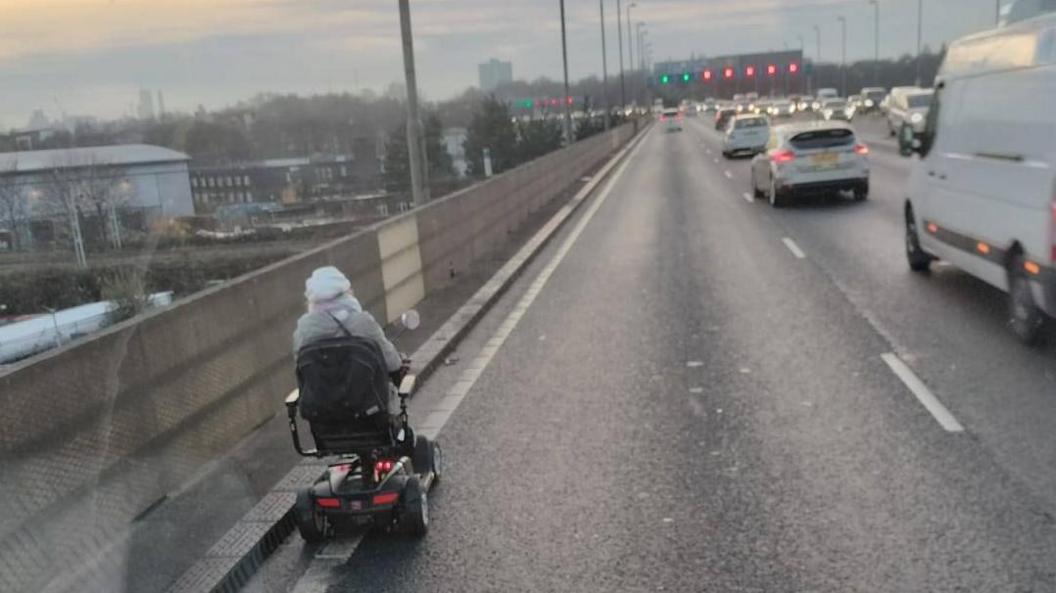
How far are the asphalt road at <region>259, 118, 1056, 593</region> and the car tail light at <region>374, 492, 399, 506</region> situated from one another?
0.26 metres

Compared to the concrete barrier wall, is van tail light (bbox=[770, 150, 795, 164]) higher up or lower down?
lower down

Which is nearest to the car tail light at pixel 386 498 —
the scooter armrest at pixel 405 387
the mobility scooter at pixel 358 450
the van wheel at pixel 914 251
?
the mobility scooter at pixel 358 450

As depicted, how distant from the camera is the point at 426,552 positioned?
490 cm

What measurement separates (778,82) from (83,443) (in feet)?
598

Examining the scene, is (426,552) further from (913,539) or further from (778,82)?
(778,82)

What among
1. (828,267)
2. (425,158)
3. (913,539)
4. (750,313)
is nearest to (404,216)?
(425,158)

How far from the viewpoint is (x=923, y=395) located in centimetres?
711

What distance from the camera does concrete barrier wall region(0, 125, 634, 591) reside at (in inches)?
163

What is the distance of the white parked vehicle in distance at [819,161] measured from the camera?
20.8 metres

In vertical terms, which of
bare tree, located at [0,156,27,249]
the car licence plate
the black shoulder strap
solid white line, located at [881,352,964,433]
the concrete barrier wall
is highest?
bare tree, located at [0,156,27,249]

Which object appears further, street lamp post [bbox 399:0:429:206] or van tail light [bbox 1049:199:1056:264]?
street lamp post [bbox 399:0:429:206]

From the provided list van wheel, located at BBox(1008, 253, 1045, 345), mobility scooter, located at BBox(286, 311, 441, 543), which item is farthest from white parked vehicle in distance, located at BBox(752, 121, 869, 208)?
mobility scooter, located at BBox(286, 311, 441, 543)

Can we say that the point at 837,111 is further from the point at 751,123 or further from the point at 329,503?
the point at 329,503

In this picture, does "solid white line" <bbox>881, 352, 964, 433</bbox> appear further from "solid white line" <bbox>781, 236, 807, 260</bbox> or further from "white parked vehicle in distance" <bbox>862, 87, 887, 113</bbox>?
"white parked vehicle in distance" <bbox>862, 87, 887, 113</bbox>
